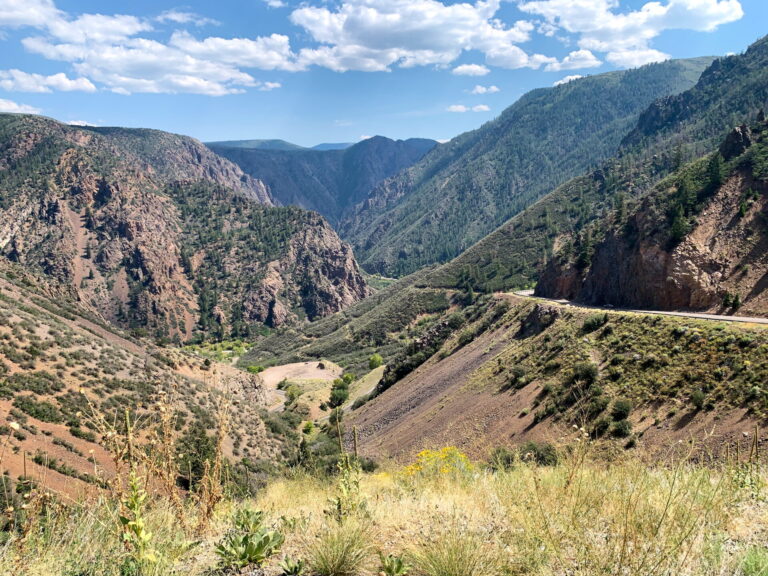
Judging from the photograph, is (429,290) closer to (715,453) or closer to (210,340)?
(210,340)

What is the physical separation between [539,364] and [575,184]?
123 meters

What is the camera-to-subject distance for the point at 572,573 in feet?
11.5

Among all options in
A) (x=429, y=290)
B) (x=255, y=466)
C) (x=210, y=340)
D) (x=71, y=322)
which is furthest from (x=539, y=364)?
(x=210, y=340)

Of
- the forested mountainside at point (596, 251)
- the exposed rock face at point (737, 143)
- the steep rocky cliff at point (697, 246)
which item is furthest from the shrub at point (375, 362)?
the exposed rock face at point (737, 143)

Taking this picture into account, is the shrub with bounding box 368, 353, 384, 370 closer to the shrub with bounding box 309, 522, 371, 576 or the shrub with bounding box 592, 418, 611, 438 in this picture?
the shrub with bounding box 592, 418, 611, 438

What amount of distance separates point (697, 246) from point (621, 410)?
879 inches

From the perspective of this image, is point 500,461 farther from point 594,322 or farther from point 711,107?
point 711,107

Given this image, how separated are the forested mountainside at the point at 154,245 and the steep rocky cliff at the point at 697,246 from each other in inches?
4748

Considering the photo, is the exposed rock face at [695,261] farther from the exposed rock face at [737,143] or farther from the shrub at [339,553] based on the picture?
the shrub at [339,553]

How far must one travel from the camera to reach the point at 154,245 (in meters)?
142

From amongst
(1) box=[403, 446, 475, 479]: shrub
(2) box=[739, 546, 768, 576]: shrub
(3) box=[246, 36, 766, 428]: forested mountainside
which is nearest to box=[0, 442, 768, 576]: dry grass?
(2) box=[739, 546, 768, 576]: shrub

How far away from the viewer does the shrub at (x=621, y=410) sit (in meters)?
22.3

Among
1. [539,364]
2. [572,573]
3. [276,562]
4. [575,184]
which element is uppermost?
[575,184]

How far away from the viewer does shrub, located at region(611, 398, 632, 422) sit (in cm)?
2231
